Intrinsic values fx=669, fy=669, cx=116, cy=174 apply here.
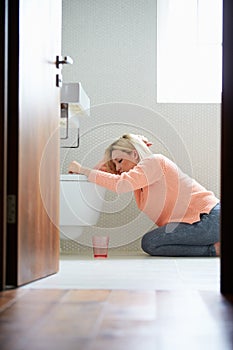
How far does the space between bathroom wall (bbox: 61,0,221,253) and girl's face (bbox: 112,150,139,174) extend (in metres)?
0.35

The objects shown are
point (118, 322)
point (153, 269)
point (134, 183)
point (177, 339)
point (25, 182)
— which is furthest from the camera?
point (134, 183)

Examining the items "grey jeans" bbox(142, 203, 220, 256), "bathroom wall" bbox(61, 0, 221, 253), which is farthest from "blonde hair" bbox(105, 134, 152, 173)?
"grey jeans" bbox(142, 203, 220, 256)

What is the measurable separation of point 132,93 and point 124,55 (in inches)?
9.0

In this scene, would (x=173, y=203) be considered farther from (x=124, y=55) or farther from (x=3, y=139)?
(x=3, y=139)

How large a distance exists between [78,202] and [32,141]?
4.51 ft

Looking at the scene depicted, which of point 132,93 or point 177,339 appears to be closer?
point 177,339

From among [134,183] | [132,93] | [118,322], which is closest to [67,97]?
[134,183]

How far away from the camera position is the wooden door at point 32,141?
190cm

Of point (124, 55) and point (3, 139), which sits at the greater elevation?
point (124, 55)

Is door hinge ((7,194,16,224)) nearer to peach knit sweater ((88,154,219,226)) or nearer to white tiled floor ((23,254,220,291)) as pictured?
white tiled floor ((23,254,220,291))

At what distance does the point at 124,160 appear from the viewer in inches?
141

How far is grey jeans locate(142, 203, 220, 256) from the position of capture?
3475mm

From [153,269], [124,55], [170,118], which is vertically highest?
[124,55]

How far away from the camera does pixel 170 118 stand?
12.9 ft
